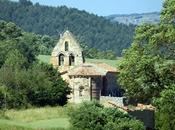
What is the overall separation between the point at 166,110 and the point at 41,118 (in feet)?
40.4

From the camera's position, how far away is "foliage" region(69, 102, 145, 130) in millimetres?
37188

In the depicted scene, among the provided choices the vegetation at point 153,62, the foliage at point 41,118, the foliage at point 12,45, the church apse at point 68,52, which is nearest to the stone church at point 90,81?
the church apse at point 68,52

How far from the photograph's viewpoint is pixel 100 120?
124ft

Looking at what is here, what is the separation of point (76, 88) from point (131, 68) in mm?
29611

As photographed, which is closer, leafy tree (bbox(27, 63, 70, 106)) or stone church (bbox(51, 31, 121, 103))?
leafy tree (bbox(27, 63, 70, 106))

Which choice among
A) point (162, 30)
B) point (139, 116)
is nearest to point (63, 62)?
point (139, 116)

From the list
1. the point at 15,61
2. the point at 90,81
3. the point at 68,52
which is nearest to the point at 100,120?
the point at 90,81

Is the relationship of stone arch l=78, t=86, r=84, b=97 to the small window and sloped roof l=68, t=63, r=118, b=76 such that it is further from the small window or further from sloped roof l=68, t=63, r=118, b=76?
the small window

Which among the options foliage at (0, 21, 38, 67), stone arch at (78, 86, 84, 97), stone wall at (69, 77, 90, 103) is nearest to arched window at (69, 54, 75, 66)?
A: stone wall at (69, 77, 90, 103)

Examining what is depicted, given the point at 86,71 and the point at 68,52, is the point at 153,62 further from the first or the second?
the point at 68,52

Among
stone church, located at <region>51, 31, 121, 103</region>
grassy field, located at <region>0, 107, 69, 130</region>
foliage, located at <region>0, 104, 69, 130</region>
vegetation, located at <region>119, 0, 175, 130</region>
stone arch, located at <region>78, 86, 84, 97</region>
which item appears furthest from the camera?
stone arch, located at <region>78, 86, 84, 97</region>

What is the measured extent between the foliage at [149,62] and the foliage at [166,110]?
119cm

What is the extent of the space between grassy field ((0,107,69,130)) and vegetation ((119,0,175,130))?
5.82m

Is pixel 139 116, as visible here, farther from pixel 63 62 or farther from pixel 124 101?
pixel 63 62
